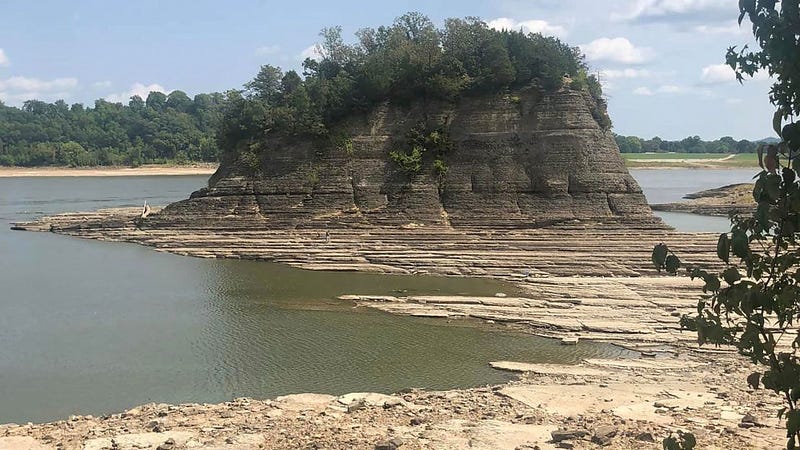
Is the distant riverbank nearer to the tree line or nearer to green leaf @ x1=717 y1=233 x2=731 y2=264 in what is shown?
the tree line

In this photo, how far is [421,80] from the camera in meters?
38.4

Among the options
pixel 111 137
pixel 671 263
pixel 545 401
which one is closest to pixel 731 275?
pixel 671 263

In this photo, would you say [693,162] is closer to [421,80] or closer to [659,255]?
[421,80]

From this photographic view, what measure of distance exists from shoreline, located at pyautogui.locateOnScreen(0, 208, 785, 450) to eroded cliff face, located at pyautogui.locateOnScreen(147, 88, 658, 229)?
6548 millimetres

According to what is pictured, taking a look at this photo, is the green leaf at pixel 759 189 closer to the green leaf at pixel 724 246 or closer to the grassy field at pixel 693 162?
the green leaf at pixel 724 246

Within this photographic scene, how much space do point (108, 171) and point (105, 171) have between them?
1.26 feet

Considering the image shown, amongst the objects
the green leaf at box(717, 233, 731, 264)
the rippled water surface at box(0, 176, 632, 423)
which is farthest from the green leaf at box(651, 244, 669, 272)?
the rippled water surface at box(0, 176, 632, 423)

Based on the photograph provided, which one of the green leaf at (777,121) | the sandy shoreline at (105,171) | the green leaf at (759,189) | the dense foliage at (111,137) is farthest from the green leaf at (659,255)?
the sandy shoreline at (105,171)

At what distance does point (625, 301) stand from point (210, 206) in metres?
23.3

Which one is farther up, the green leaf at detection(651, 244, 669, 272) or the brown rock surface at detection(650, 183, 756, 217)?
the green leaf at detection(651, 244, 669, 272)

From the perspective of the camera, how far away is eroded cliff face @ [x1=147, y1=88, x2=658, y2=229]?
35188 millimetres

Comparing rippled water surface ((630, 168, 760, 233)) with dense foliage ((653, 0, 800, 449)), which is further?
rippled water surface ((630, 168, 760, 233))

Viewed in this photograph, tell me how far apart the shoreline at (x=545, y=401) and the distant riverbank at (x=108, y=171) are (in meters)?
81.0

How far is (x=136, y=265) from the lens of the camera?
104 feet
